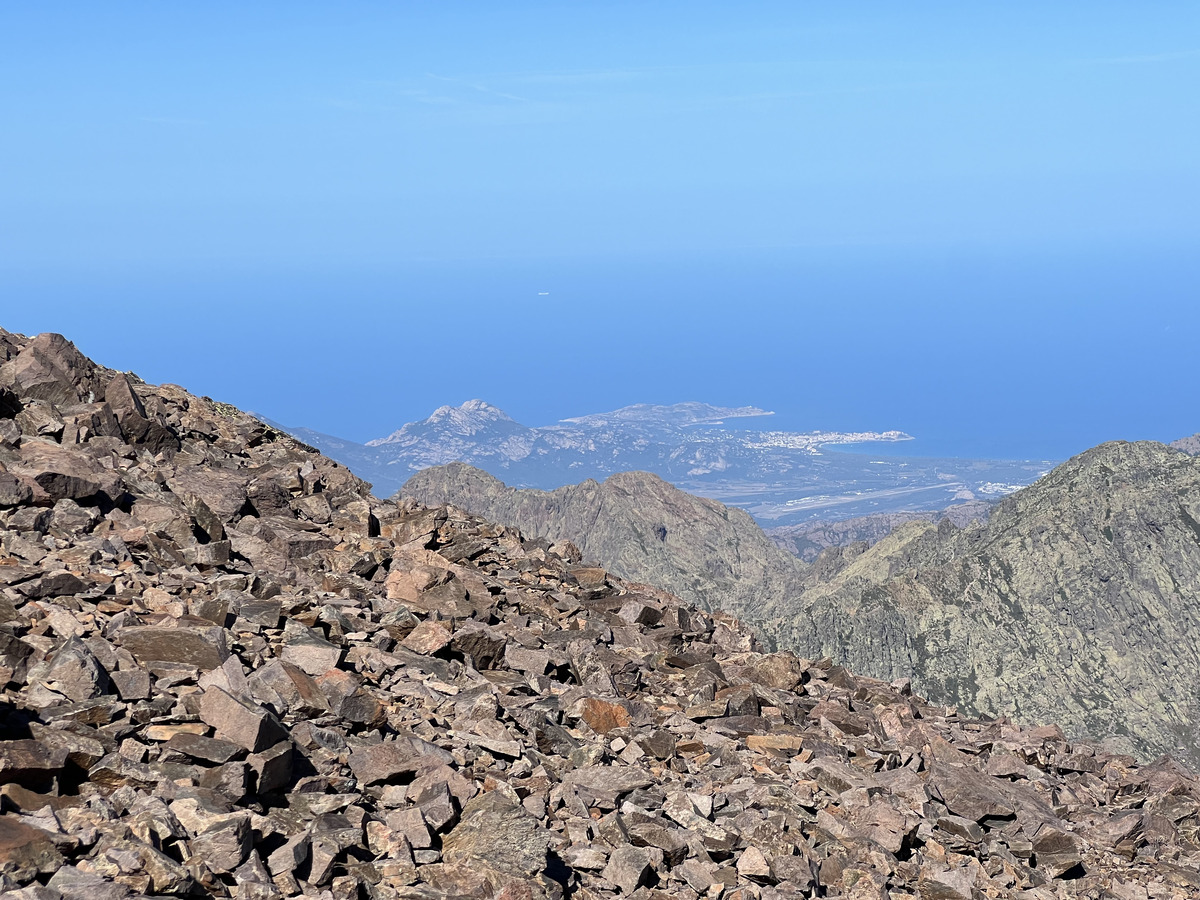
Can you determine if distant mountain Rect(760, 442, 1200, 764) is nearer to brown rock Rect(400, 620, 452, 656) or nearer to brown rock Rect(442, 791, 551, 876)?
brown rock Rect(400, 620, 452, 656)

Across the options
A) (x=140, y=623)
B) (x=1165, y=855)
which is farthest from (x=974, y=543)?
(x=140, y=623)

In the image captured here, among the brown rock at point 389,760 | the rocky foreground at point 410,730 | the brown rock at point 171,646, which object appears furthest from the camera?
the brown rock at point 171,646

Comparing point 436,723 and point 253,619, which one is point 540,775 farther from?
point 253,619

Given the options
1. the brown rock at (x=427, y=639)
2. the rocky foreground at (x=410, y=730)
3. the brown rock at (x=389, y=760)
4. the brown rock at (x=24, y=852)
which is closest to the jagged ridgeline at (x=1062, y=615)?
the rocky foreground at (x=410, y=730)

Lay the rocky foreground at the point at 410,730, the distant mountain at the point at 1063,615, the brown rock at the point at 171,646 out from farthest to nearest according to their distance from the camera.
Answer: the distant mountain at the point at 1063,615, the brown rock at the point at 171,646, the rocky foreground at the point at 410,730

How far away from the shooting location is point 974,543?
181625mm

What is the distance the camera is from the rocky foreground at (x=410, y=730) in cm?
Result: 1423

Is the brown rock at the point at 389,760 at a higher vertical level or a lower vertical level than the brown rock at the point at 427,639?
lower

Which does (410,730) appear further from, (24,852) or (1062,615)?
(1062,615)

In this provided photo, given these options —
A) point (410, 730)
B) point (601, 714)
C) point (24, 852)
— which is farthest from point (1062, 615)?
point (24, 852)

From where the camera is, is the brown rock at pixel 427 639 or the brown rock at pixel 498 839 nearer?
the brown rock at pixel 498 839

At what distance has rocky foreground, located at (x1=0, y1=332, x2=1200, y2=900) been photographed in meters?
14.2

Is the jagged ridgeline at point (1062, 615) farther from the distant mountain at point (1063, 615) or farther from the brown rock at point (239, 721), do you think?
the brown rock at point (239, 721)

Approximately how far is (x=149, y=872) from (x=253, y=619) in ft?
26.7
